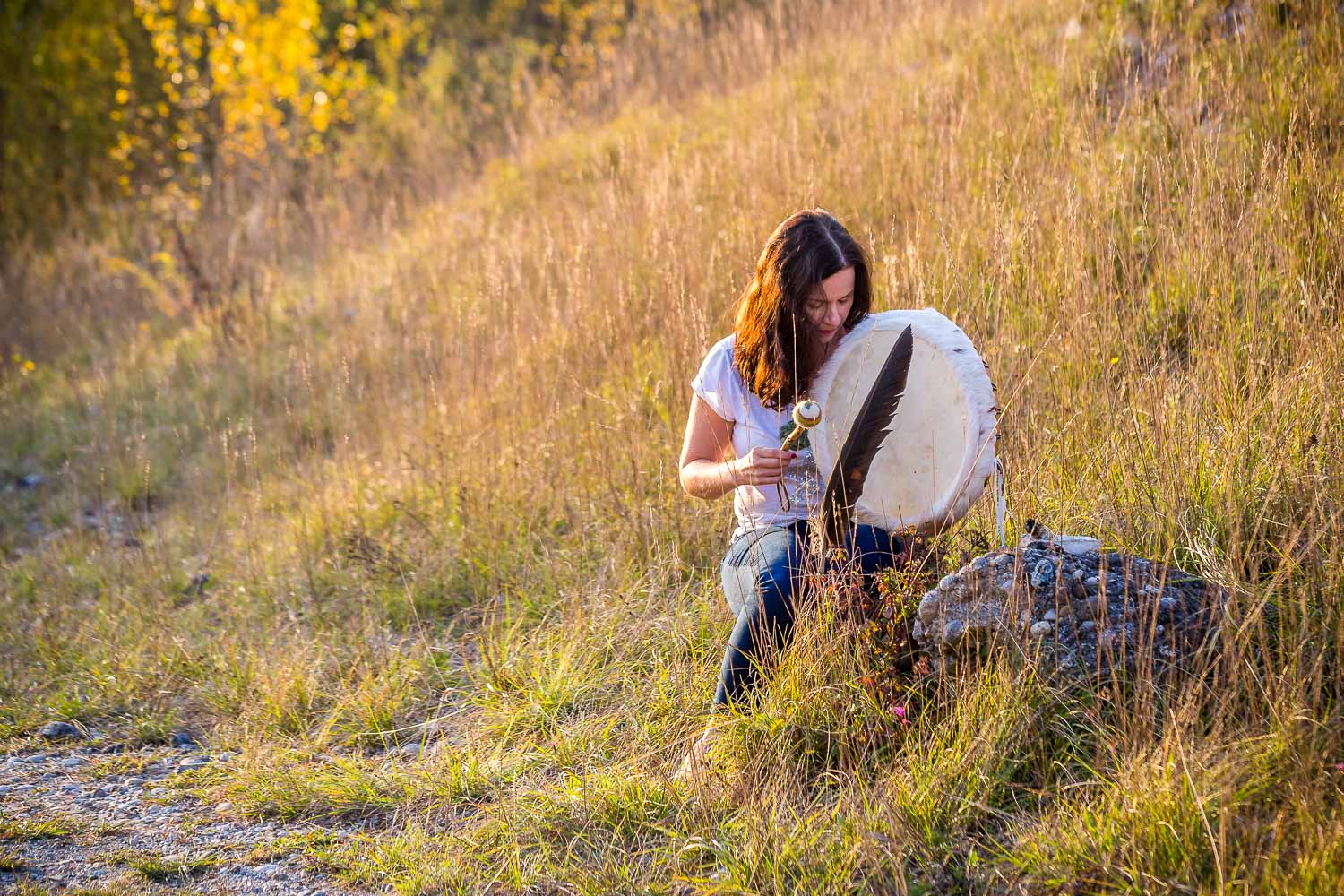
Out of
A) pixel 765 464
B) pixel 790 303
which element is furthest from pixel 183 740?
pixel 790 303

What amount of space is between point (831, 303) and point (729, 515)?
1167mm

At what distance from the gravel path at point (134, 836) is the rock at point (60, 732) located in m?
0.19

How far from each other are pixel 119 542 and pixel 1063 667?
514 centimetres

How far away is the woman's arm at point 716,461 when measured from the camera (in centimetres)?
295

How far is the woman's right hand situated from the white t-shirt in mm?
146

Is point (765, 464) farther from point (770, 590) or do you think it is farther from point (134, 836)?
point (134, 836)

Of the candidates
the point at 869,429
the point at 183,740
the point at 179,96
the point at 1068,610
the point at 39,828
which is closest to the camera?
the point at 1068,610

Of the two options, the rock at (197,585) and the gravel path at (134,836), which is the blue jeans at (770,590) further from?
the rock at (197,585)

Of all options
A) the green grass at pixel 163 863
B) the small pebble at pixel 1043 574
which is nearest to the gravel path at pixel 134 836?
the green grass at pixel 163 863

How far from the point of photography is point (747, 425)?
3236 millimetres

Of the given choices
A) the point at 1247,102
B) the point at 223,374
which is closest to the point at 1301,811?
the point at 1247,102

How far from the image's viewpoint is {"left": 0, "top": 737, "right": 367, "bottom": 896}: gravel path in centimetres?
279

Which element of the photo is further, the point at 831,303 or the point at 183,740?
the point at 183,740

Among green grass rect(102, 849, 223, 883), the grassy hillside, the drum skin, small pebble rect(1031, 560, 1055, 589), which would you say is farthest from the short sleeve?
green grass rect(102, 849, 223, 883)
